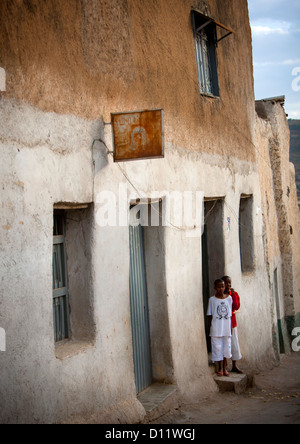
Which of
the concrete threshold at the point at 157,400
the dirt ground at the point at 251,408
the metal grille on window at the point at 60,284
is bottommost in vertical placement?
the dirt ground at the point at 251,408

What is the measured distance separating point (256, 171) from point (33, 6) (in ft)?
24.3

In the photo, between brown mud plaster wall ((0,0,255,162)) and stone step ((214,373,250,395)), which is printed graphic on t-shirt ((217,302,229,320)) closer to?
stone step ((214,373,250,395))

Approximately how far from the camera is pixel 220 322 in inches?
310

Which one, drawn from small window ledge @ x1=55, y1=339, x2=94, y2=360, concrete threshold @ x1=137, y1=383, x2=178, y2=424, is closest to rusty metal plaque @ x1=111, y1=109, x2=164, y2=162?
small window ledge @ x1=55, y1=339, x2=94, y2=360

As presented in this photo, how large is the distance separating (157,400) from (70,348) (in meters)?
1.64

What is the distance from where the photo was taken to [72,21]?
17.3 feet

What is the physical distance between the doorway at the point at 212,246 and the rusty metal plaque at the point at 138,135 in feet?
11.8

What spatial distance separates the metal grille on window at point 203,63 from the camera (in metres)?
8.80

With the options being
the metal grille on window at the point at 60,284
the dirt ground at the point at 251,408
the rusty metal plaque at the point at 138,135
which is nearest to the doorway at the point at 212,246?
the dirt ground at the point at 251,408

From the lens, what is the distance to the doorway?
29.7 ft

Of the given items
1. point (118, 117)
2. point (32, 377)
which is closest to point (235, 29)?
point (118, 117)

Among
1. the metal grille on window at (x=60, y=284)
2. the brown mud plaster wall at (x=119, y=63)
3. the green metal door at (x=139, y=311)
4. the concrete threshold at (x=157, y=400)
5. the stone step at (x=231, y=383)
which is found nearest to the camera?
the brown mud plaster wall at (x=119, y=63)

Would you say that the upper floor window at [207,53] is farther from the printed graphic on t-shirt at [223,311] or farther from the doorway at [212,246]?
the printed graphic on t-shirt at [223,311]

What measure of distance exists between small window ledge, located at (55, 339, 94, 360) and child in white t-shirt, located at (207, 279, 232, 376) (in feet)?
9.56
